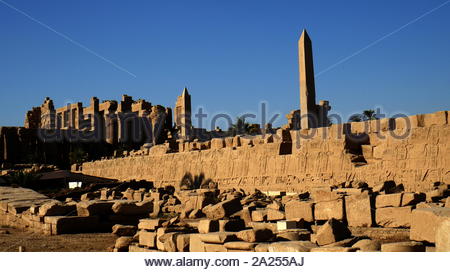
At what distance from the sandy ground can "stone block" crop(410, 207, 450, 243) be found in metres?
4.78

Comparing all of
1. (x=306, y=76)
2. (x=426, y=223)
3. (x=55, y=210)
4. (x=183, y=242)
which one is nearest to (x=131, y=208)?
(x=55, y=210)

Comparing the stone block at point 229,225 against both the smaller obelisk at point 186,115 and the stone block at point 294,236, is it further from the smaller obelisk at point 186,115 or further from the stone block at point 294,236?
the smaller obelisk at point 186,115

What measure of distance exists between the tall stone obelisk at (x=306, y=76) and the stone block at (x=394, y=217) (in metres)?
12.0

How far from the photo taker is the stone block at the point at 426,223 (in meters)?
5.44

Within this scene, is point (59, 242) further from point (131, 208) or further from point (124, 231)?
point (131, 208)

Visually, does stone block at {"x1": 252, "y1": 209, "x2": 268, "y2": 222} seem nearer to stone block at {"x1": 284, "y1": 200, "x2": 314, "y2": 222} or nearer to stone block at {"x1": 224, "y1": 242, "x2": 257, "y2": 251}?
stone block at {"x1": 284, "y1": 200, "x2": 314, "y2": 222}

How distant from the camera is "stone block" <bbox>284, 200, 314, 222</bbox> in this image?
803 cm

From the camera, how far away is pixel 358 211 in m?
7.57

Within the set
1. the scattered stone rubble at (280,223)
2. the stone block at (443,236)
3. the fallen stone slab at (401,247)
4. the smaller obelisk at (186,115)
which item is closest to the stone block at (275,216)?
the scattered stone rubble at (280,223)

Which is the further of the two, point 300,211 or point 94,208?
point 94,208

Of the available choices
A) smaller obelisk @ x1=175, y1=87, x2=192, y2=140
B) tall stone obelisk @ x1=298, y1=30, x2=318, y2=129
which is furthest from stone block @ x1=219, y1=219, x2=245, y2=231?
smaller obelisk @ x1=175, y1=87, x2=192, y2=140

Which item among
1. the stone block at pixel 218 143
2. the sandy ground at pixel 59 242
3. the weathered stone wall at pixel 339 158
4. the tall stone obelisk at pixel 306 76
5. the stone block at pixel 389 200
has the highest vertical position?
the tall stone obelisk at pixel 306 76

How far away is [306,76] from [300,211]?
12085 mm
